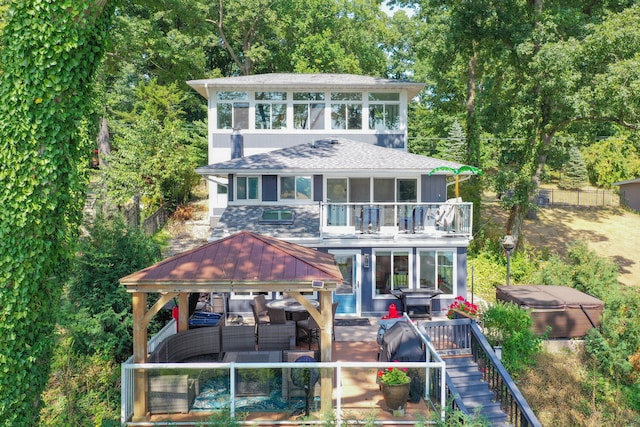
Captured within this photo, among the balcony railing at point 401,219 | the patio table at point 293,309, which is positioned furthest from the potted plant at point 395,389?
the balcony railing at point 401,219

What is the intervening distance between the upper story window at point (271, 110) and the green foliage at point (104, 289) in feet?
33.4

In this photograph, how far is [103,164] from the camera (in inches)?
991

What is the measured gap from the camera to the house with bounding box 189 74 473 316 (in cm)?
1531

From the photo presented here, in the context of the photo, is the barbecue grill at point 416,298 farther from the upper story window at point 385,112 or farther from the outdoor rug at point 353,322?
the upper story window at point 385,112

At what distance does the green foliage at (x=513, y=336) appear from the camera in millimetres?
11859

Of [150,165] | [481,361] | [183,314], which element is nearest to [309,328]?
[183,314]

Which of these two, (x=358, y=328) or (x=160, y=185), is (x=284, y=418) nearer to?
(x=358, y=328)

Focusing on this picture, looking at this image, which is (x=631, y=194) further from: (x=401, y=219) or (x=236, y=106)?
(x=236, y=106)

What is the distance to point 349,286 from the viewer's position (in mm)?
15391

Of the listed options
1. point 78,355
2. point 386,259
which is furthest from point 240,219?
point 78,355

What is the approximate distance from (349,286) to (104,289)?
7.55 metres

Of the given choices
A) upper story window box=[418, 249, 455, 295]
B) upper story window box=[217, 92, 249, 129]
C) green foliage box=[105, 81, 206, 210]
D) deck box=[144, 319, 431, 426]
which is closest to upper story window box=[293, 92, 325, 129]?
upper story window box=[217, 92, 249, 129]

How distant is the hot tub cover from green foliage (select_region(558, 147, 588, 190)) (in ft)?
75.3

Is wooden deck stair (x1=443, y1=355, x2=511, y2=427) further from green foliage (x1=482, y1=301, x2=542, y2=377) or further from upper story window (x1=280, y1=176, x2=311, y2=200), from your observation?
upper story window (x1=280, y1=176, x2=311, y2=200)
